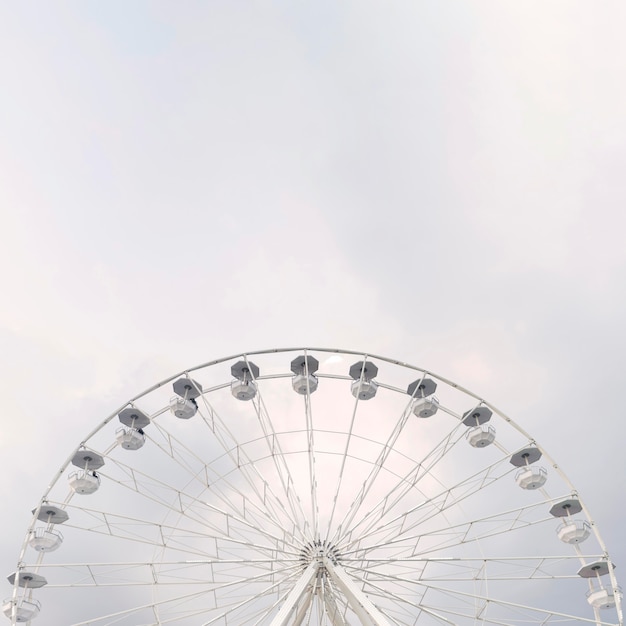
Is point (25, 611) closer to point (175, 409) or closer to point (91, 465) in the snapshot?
point (91, 465)

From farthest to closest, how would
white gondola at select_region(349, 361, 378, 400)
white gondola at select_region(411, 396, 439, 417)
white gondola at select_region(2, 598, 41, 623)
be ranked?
white gondola at select_region(349, 361, 378, 400)
white gondola at select_region(411, 396, 439, 417)
white gondola at select_region(2, 598, 41, 623)

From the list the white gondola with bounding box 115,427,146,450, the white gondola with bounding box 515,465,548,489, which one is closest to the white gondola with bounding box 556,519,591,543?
the white gondola with bounding box 515,465,548,489

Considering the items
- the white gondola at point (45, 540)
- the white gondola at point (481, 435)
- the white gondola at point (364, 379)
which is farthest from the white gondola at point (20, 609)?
the white gondola at point (481, 435)

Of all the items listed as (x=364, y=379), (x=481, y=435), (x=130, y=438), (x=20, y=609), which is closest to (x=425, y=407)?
(x=481, y=435)

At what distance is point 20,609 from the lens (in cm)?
2198

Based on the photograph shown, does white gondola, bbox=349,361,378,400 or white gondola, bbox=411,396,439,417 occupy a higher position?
white gondola, bbox=349,361,378,400

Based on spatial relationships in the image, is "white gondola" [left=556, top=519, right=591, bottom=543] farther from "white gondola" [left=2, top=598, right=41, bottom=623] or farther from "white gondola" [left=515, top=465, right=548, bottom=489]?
"white gondola" [left=2, top=598, right=41, bottom=623]

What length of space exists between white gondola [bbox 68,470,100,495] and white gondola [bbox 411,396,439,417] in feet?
38.1

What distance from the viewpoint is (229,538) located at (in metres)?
21.5

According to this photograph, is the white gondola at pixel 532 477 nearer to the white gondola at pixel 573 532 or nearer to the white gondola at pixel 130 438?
the white gondola at pixel 573 532

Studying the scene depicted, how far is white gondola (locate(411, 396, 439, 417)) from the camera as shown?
25359 mm

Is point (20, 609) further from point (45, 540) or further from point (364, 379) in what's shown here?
point (364, 379)

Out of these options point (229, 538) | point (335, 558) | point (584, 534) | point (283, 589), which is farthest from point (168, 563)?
point (584, 534)

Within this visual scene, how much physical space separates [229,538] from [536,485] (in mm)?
10969
